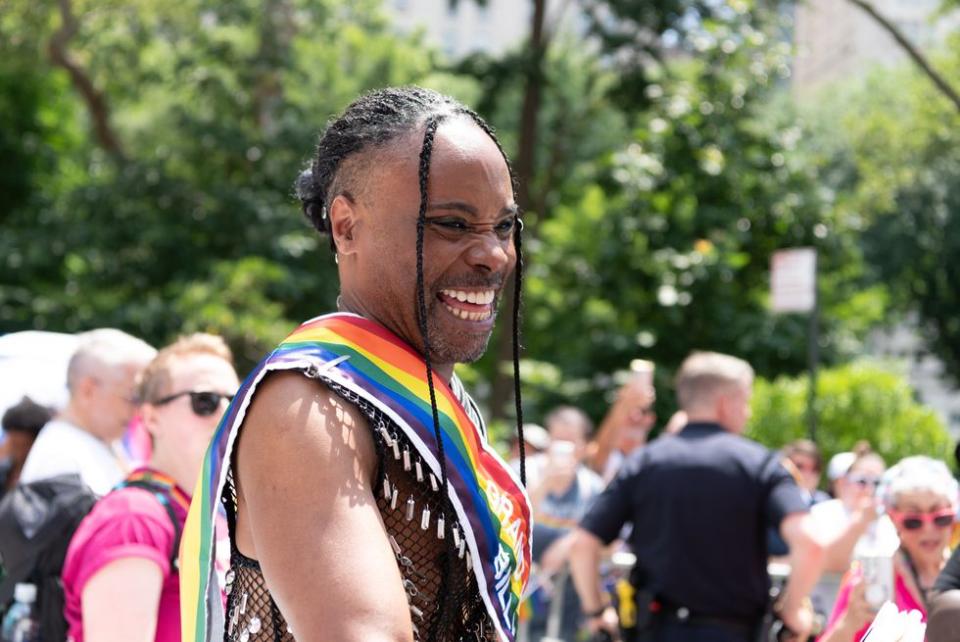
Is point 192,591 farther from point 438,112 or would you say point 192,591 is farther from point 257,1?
point 257,1

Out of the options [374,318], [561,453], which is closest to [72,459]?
[374,318]

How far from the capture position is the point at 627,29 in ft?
50.2

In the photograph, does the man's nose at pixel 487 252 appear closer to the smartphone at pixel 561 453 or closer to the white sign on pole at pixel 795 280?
the smartphone at pixel 561 453

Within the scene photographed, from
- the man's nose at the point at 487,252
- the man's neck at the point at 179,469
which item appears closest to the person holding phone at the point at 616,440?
the man's neck at the point at 179,469

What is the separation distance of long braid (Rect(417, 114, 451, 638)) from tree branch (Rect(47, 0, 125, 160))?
52.1 ft

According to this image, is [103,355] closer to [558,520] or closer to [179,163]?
[558,520]

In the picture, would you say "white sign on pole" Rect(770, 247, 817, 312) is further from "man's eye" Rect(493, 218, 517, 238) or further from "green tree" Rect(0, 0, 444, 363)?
"man's eye" Rect(493, 218, 517, 238)

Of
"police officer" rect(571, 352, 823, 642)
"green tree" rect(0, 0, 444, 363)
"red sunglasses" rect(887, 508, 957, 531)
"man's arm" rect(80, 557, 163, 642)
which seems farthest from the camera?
"green tree" rect(0, 0, 444, 363)

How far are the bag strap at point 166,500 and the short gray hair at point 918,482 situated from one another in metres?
2.35

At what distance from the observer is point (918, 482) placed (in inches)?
169

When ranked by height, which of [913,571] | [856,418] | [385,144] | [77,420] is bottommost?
[856,418]

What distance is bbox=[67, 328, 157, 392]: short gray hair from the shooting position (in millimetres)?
4508

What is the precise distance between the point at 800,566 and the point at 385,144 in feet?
13.5

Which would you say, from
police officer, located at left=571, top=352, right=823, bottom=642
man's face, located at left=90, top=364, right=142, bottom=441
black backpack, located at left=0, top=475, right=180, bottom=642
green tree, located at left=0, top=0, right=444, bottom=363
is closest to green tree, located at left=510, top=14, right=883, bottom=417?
green tree, located at left=0, top=0, right=444, bottom=363
